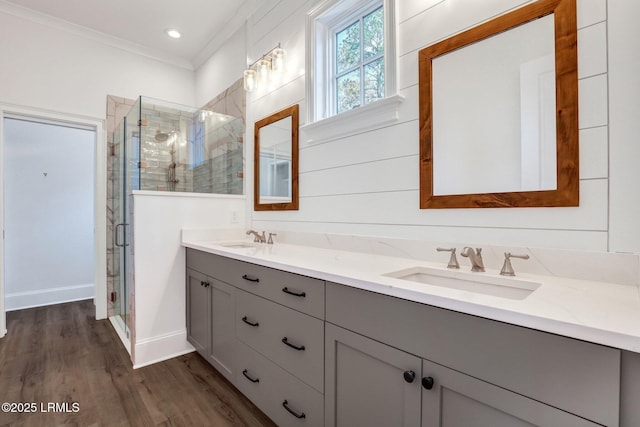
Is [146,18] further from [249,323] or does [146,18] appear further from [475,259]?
[475,259]

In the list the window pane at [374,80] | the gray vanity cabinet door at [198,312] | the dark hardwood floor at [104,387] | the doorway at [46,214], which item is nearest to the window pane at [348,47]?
the window pane at [374,80]

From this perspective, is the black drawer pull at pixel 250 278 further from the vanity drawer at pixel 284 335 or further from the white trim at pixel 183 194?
the white trim at pixel 183 194

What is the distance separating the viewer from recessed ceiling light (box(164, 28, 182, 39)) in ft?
10.2

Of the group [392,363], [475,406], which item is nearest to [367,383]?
[392,363]

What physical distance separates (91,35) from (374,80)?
310 centimetres

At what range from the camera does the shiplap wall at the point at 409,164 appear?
1.05 m

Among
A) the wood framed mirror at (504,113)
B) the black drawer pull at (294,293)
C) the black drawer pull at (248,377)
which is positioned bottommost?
the black drawer pull at (248,377)

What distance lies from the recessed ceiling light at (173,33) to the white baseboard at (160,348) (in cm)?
287

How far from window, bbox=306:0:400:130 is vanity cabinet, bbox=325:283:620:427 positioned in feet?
3.61

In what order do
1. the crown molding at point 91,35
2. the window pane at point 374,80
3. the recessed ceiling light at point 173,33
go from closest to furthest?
the window pane at point 374,80, the crown molding at point 91,35, the recessed ceiling light at point 173,33

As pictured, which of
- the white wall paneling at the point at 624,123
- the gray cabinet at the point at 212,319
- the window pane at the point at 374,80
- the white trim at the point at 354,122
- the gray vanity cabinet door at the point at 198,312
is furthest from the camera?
the gray vanity cabinet door at the point at 198,312

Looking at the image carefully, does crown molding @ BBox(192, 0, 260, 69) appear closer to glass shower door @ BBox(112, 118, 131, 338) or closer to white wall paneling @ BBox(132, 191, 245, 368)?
glass shower door @ BBox(112, 118, 131, 338)

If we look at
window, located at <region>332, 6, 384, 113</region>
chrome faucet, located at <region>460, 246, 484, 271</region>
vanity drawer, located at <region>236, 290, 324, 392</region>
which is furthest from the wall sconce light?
chrome faucet, located at <region>460, 246, 484, 271</region>

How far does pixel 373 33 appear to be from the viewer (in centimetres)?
185
